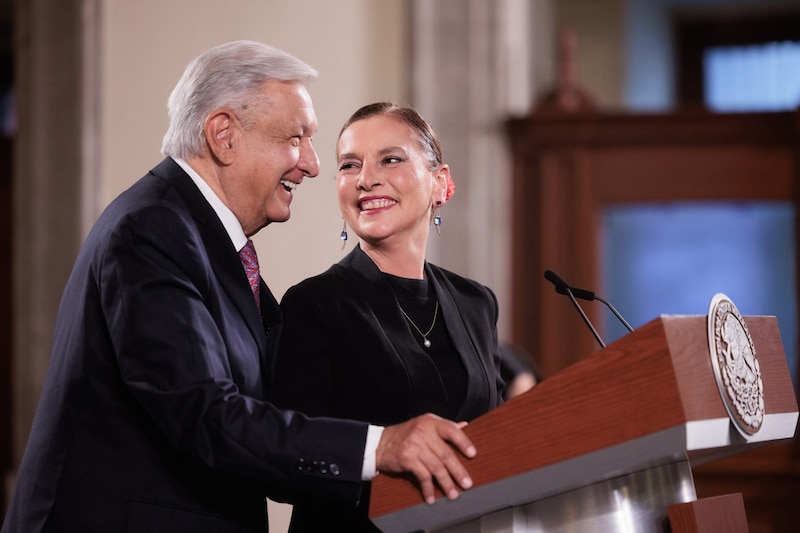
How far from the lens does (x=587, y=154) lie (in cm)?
645

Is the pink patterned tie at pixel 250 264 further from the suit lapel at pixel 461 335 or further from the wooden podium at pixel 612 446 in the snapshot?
the wooden podium at pixel 612 446

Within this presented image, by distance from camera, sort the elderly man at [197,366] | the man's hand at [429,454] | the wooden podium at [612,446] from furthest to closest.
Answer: the elderly man at [197,366], the man's hand at [429,454], the wooden podium at [612,446]

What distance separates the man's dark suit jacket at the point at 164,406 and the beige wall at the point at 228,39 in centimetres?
203

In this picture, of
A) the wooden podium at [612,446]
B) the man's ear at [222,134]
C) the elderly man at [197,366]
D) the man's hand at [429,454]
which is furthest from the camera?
the man's ear at [222,134]

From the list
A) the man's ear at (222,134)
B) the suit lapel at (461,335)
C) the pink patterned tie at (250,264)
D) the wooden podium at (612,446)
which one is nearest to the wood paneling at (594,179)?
the suit lapel at (461,335)

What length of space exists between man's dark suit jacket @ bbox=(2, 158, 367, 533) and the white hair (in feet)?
0.43

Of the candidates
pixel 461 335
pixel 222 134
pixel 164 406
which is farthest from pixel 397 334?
pixel 164 406

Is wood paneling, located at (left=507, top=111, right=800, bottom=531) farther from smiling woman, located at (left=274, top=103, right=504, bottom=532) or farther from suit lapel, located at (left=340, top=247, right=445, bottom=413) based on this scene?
suit lapel, located at (left=340, top=247, right=445, bottom=413)

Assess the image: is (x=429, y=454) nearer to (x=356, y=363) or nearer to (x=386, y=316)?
(x=356, y=363)

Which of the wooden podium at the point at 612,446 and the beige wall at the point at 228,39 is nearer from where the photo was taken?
the wooden podium at the point at 612,446

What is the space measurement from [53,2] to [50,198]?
954 mm

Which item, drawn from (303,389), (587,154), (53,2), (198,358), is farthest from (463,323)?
(587,154)

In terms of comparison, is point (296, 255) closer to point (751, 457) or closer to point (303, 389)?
point (303, 389)

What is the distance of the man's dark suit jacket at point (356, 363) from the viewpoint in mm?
2246
